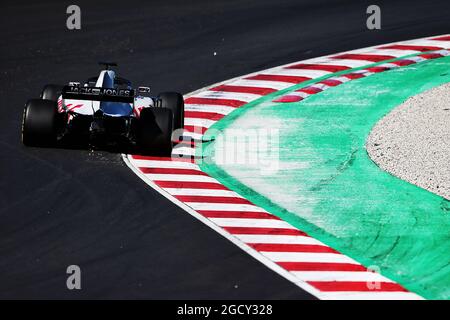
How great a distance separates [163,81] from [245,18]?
4.84m

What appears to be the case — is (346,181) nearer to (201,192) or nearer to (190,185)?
(201,192)

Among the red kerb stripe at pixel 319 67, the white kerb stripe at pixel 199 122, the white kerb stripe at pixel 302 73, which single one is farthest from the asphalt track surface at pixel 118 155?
the white kerb stripe at pixel 199 122

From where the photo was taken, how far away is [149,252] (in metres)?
18.0

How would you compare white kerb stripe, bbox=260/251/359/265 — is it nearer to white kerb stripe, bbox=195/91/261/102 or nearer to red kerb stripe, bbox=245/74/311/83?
white kerb stripe, bbox=195/91/261/102

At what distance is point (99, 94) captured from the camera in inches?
853

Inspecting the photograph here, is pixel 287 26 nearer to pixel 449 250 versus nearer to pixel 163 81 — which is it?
pixel 163 81

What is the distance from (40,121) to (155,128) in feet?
6.09

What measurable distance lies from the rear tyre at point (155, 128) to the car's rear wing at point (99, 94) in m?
0.39

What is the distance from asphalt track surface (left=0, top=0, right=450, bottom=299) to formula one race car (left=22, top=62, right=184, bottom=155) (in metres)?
0.38

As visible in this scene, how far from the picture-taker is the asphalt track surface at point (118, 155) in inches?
671

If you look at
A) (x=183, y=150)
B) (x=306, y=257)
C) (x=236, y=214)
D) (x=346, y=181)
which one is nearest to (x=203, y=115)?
(x=183, y=150)

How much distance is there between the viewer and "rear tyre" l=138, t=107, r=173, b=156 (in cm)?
2183
